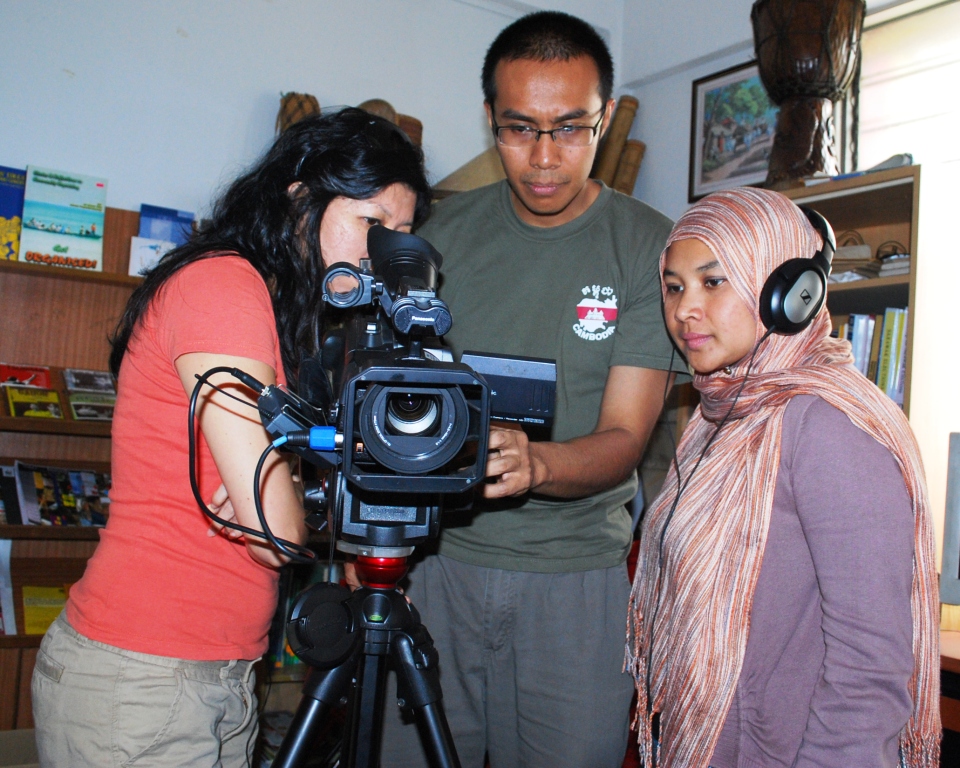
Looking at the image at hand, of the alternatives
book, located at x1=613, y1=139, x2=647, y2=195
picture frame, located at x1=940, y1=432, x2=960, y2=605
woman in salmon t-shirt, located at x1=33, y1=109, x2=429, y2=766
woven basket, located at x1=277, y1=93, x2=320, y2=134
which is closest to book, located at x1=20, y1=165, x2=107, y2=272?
woven basket, located at x1=277, y1=93, x2=320, y2=134

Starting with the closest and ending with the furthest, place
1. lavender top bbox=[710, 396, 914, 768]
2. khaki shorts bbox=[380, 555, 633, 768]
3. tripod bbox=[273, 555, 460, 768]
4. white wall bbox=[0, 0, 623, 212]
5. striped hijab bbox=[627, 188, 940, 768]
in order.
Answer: tripod bbox=[273, 555, 460, 768], lavender top bbox=[710, 396, 914, 768], striped hijab bbox=[627, 188, 940, 768], khaki shorts bbox=[380, 555, 633, 768], white wall bbox=[0, 0, 623, 212]

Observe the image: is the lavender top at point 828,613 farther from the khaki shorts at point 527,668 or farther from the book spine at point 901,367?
the book spine at point 901,367

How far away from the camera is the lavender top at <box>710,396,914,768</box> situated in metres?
1.01

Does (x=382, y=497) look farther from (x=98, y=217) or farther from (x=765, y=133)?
(x=765, y=133)

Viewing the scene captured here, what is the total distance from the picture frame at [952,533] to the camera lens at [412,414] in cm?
144

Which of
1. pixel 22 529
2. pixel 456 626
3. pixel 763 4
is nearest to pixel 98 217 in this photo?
pixel 22 529

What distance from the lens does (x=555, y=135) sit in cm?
147

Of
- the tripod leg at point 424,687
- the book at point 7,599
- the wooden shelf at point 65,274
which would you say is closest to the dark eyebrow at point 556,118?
the tripod leg at point 424,687

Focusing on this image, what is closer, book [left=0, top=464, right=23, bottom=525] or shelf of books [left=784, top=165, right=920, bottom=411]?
shelf of books [left=784, top=165, right=920, bottom=411]

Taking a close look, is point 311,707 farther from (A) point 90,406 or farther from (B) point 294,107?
(B) point 294,107

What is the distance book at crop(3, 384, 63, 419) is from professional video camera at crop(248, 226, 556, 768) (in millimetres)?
1917

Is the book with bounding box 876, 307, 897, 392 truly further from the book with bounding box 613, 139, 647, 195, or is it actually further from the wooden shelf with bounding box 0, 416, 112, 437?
the wooden shelf with bounding box 0, 416, 112, 437

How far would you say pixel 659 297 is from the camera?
4.80ft

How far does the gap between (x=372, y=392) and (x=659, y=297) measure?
0.84 m
